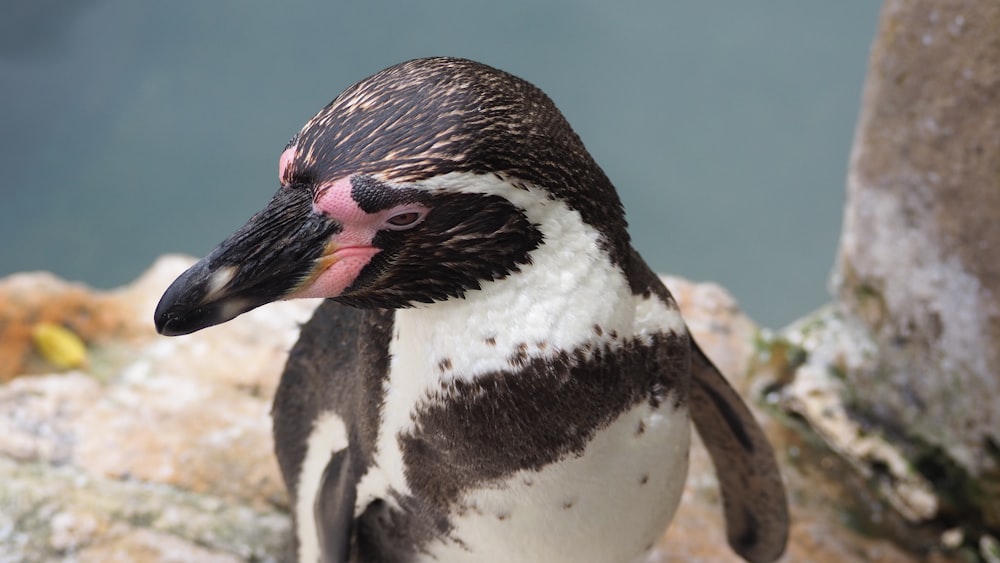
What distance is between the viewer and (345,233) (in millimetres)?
729

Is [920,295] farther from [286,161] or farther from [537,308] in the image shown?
[286,161]

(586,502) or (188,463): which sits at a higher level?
(586,502)

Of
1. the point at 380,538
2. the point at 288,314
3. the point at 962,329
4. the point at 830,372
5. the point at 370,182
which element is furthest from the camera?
the point at 288,314

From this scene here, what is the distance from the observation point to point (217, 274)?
2.35ft

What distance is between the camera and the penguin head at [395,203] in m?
0.71

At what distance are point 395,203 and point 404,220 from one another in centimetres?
2

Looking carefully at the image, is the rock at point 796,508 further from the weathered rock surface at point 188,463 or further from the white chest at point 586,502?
the white chest at point 586,502

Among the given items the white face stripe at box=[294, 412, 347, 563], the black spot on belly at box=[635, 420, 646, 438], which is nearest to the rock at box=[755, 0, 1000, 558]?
the black spot on belly at box=[635, 420, 646, 438]

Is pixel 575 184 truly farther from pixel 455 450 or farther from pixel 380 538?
pixel 380 538

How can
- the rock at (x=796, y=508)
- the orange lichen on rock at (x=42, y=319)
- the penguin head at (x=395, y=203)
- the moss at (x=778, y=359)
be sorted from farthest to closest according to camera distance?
the orange lichen on rock at (x=42, y=319), the moss at (x=778, y=359), the rock at (x=796, y=508), the penguin head at (x=395, y=203)

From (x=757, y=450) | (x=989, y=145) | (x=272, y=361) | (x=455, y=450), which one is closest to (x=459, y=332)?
(x=455, y=450)

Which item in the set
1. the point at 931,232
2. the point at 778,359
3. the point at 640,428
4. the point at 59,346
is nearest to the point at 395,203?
the point at 640,428

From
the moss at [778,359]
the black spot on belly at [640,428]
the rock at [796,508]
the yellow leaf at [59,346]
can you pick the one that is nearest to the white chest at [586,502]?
the black spot on belly at [640,428]

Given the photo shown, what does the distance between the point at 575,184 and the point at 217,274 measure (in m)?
0.27
